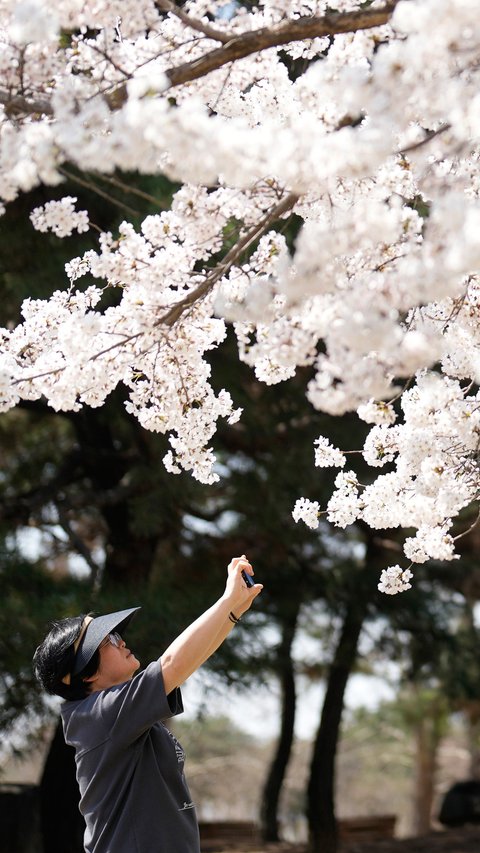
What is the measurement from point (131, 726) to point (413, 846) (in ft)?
22.9

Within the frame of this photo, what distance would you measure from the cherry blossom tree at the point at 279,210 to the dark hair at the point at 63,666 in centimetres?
51

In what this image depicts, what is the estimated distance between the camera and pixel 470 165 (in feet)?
7.77

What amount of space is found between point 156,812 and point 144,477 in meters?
4.14

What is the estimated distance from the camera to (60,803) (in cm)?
632

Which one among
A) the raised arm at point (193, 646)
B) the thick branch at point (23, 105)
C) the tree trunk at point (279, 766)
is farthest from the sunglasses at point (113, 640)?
the tree trunk at point (279, 766)

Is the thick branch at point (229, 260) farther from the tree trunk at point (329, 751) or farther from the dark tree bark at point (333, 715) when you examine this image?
the tree trunk at point (329, 751)

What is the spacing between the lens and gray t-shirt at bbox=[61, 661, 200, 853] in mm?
1876

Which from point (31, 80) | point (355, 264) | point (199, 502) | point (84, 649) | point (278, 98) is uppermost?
point (199, 502)

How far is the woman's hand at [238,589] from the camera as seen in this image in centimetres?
192

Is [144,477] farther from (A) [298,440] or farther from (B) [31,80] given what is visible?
(B) [31,80]

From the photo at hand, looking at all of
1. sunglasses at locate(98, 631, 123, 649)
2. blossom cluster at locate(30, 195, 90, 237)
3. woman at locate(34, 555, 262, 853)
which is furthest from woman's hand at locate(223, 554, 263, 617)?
blossom cluster at locate(30, 195, 90, 237)

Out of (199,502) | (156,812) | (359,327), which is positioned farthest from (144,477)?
(359,327)

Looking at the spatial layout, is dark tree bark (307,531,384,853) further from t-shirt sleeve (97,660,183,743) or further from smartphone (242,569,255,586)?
t-shirt sleeve (97,660,183,743)

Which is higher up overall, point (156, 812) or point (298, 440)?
point (298, 440)
